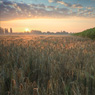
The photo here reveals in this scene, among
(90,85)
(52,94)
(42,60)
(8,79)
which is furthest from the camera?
(42,60)

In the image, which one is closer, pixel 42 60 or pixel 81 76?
pixel 81 76

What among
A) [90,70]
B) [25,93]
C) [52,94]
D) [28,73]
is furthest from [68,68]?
[25,93]

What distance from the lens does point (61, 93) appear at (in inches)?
37.5

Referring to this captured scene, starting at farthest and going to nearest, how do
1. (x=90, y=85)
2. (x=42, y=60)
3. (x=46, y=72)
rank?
1. (x=42, y=60)
2. (x=46, y=72)
3. (x=90, y=85)

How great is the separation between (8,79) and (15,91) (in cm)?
38

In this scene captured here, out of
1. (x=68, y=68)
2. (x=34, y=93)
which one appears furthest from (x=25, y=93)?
(x=68, y=68)

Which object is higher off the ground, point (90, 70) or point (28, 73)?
point (90, 70)

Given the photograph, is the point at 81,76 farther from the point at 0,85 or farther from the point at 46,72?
the point at 0,85

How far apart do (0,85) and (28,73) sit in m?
0.48

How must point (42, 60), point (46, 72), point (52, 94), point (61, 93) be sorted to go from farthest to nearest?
point (42, 60) < point (46, 72) < point (61, 93) < point (52, 94)

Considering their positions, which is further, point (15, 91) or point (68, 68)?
point (68, 68)

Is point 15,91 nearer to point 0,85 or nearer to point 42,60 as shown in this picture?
point 0,85

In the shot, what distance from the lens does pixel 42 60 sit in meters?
1.78

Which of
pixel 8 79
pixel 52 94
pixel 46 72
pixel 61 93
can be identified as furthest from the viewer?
pixel 46 72
